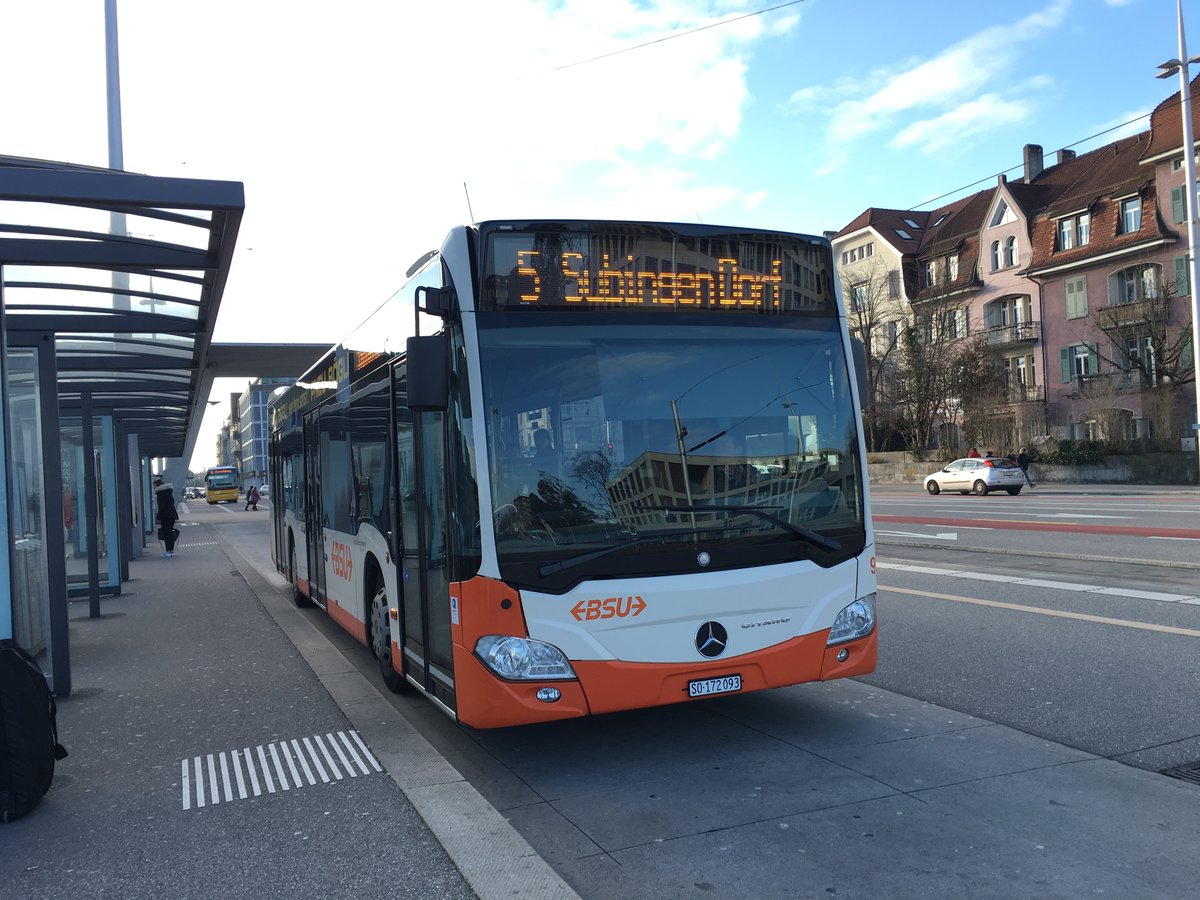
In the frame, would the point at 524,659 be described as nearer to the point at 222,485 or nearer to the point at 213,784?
the point at 213,784

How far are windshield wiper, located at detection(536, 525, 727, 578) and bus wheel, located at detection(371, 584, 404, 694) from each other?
2.49 meters

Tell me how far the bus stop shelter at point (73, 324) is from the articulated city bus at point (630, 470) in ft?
6.17

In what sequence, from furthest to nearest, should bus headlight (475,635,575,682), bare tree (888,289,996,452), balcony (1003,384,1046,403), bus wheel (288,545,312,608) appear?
bare tree (888,289,996,452) < balcony (1003,384,1046,403) < bus wheel (288,545,312,608) < bus headlight (475,635,575,682)

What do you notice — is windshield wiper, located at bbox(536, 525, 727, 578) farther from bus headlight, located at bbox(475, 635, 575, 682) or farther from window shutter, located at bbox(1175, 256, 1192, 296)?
A: window shutter, located at bbox(1175, 256, 1192, 296)

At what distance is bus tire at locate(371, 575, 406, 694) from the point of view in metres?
7.45

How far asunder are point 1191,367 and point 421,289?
136ft

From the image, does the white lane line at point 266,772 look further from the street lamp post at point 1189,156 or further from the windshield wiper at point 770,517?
the street lamp post at point 1189,156

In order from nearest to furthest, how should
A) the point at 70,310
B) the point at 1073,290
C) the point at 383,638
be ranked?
the point at 383,638 < the point at 70,310 < the point at 1073,290

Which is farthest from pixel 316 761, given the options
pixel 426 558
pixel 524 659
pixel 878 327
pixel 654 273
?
pixel 878 327

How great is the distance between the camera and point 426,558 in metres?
6.10

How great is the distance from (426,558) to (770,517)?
80.5 inches

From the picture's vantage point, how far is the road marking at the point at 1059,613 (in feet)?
28.1

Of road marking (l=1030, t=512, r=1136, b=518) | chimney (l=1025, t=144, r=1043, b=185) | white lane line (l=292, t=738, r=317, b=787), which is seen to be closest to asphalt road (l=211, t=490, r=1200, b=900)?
white lane line (l=292, t=738, r=317, b=787)

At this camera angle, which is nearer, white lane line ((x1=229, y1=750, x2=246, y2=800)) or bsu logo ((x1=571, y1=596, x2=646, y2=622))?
bsu logo ((x1=571, y1=596, x2=646, y2=622))
